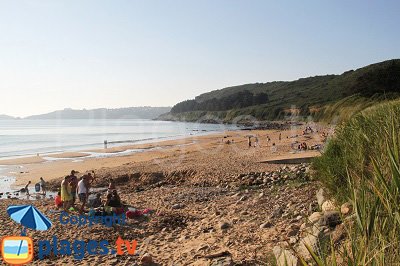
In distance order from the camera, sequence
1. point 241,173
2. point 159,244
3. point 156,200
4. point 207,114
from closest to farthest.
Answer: point 159,244 → point 156,200 → point 241,173 → point 207,114

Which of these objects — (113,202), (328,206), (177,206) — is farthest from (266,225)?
(113,202)

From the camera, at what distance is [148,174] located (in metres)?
18.4

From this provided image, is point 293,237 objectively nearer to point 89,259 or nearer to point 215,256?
point 215,256

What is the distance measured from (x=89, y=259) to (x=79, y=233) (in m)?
2.06

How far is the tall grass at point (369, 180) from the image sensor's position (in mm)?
2184

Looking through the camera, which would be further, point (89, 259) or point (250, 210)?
point (250, 210)

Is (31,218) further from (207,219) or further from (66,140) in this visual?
(66,140)

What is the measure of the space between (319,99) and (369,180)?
88.2 m

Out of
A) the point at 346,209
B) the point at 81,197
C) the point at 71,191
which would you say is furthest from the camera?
the point at 71,191

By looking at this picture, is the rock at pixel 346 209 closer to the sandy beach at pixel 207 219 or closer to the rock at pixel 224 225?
→ the sandy beach at pixel 207 219

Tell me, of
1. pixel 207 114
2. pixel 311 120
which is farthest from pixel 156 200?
pixel 207 114

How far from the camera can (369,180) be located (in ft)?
13.6

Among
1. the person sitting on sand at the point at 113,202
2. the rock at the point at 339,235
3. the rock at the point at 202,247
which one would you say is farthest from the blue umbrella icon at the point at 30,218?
the rock at the point at 339,235

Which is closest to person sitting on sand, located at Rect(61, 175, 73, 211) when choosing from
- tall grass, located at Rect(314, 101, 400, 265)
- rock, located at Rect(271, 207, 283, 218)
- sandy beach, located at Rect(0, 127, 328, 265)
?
sandy beach, located at Rect(0, 127, 328, 265)
